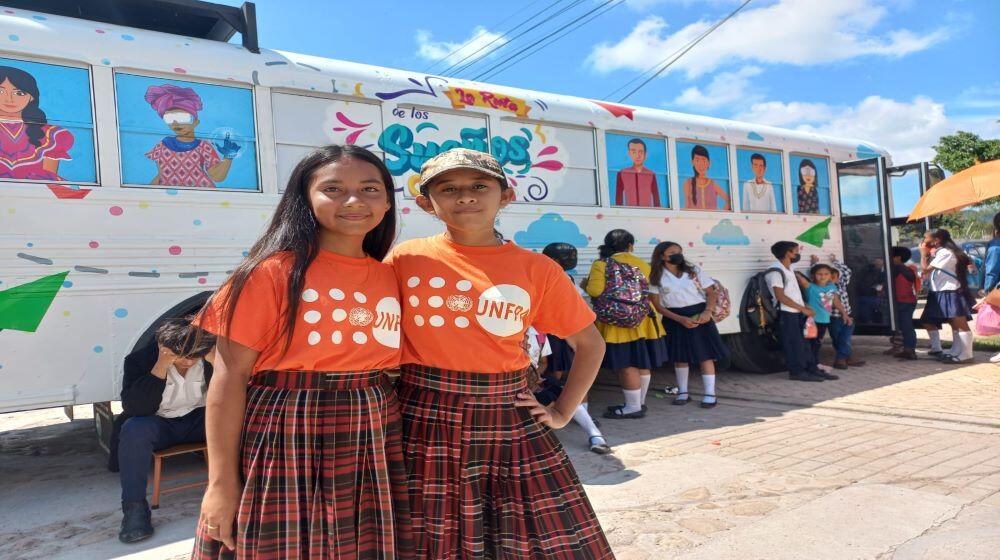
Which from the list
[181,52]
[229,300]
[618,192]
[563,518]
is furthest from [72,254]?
[618,192]

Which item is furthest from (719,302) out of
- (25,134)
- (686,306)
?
(25,134)

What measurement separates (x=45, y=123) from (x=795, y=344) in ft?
21.2

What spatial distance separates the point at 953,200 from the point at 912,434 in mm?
3006

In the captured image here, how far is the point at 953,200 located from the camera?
6477 millimetres

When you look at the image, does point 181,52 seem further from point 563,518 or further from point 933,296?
point 933,296

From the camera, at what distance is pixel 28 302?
3434 millimetres

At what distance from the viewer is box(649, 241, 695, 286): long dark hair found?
5707mm

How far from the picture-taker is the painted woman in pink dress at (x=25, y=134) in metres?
3.38

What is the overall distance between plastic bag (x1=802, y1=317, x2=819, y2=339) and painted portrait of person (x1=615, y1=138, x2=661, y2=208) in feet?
7.01

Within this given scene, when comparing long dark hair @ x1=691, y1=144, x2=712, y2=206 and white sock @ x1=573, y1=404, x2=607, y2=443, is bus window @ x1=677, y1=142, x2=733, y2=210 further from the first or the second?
white sock @ x1=573, y1=404, x2=607, y2=443

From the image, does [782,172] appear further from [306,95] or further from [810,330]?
[306,95]

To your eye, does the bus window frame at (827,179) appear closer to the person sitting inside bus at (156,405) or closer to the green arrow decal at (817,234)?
the green arrow decal at (817,234)

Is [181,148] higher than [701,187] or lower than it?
higher

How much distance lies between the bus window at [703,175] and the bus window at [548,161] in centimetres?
112
